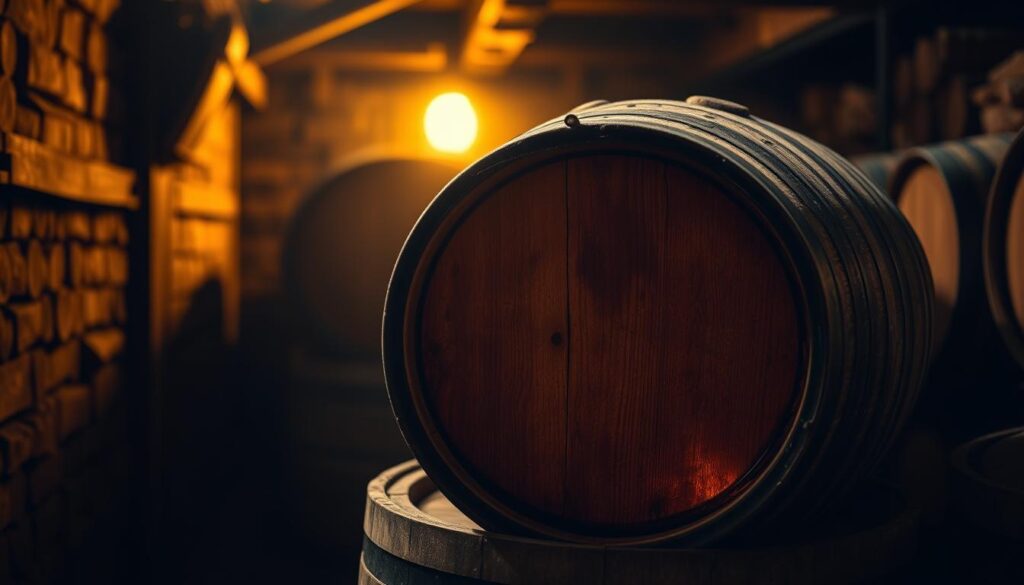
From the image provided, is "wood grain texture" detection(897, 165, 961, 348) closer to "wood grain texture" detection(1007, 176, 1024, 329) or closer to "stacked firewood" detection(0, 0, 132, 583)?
"wood grain texture" detection(1007, 176, 1024, 329)

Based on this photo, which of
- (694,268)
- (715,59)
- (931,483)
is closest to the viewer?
(694,268)

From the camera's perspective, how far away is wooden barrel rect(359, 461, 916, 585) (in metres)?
1.68

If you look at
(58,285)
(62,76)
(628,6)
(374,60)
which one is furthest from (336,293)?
(374,60)

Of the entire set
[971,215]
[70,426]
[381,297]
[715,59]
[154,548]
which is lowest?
[154,548]

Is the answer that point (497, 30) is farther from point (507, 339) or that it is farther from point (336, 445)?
point (507, 339)

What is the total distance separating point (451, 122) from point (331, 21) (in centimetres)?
214

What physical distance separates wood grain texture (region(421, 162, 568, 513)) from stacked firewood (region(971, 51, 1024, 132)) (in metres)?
2.30

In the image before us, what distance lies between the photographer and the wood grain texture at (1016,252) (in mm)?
2713

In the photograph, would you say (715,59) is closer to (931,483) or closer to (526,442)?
(931,483)

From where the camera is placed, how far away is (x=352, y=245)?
14.1ft

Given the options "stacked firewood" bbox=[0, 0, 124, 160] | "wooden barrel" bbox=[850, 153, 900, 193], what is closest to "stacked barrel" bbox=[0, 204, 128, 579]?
"stacked firewood" bbox=[0, 0, 124, 160]

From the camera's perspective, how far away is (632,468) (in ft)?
5.97

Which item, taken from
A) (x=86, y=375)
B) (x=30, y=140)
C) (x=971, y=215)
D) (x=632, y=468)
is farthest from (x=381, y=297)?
(x=632, y=468)

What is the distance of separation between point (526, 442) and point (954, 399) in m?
1.38
